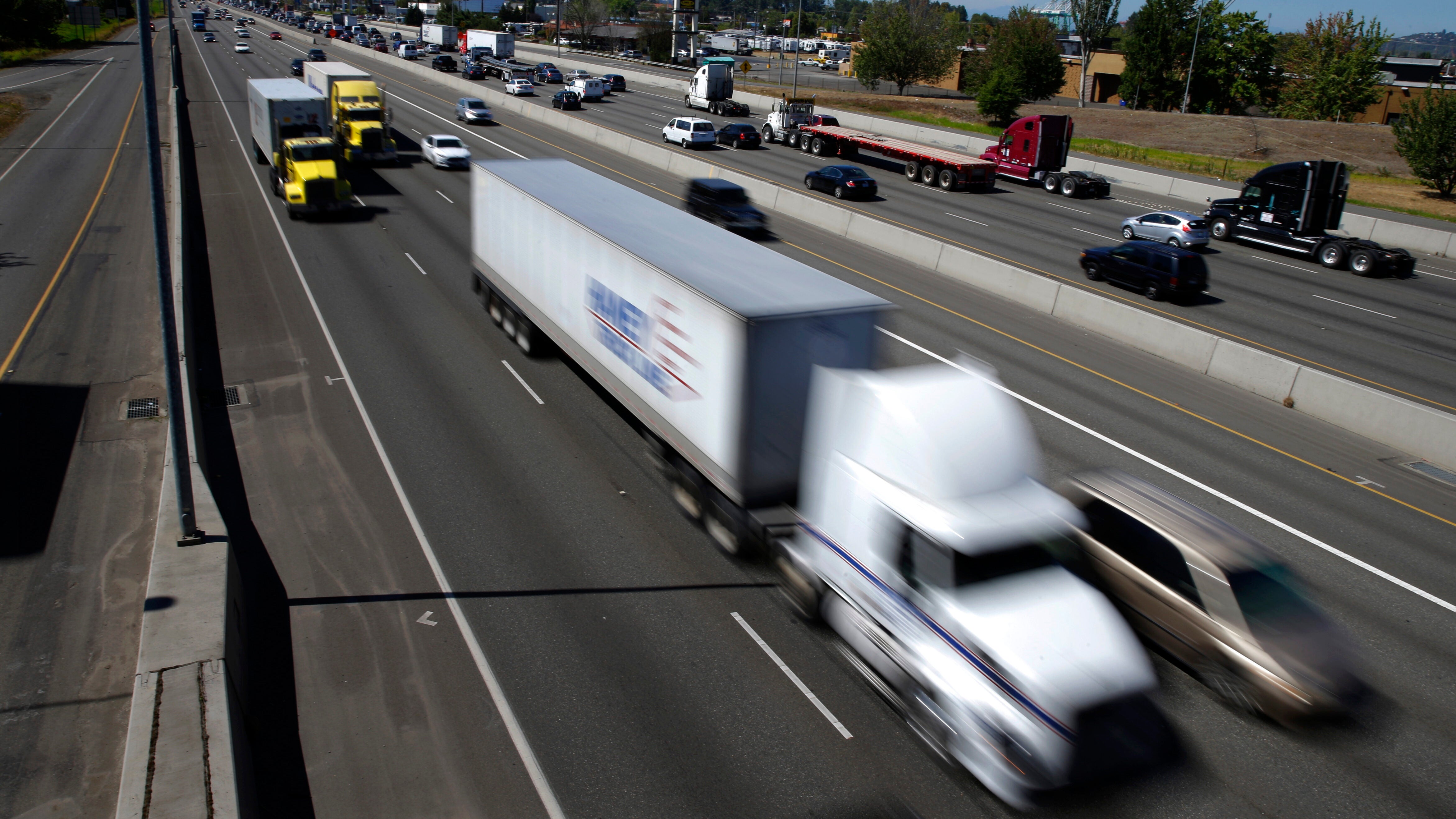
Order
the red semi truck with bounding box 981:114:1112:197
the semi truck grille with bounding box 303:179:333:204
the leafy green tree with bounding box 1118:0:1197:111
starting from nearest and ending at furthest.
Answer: the semi truck grille with bounding box 303:179:333:204 < the red semi truck with bounding box 981:114:1112:197 < the leafy green tree with bounding box 1118:0:1197:111

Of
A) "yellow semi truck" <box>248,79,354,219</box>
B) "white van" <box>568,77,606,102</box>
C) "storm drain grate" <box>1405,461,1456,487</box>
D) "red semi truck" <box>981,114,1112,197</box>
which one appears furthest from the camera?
"white van" <box>568,77,606,102</box>

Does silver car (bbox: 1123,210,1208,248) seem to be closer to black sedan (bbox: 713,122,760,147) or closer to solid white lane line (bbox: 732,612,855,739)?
black sedan (bbox: 713,122,760,147)

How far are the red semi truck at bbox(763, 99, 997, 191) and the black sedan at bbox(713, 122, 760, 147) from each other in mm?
2290

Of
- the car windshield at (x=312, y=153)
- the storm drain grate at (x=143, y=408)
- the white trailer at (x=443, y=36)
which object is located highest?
the white trailer at (x=443, y=36)

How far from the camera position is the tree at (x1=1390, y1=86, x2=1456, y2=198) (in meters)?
40.1

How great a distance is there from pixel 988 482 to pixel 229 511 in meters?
11.0

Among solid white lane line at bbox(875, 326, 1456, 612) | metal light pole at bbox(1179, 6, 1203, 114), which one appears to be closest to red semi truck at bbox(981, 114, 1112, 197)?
metal light pole at bbox(1179, 6, 1203, 114)

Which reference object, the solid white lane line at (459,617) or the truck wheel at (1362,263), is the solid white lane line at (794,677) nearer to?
the solid white lane line at (459,617)

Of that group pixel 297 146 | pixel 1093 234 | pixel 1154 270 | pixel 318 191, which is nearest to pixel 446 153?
pixel 297 146

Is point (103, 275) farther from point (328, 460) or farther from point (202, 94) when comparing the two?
point (202, 94)

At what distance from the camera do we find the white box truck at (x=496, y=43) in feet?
268

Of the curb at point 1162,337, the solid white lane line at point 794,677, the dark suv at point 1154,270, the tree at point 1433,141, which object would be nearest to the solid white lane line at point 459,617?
the solid white lane line at point 794,677

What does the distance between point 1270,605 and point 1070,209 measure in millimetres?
34141

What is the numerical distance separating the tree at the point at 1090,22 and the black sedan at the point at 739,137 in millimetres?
42520
